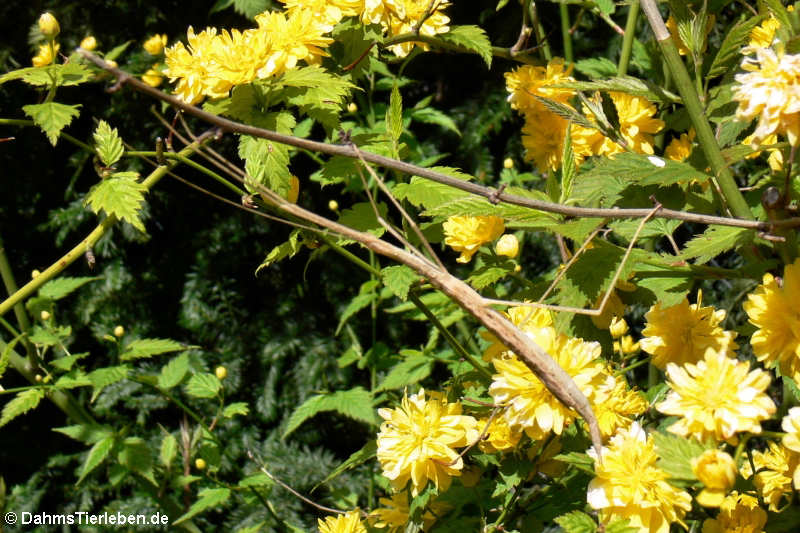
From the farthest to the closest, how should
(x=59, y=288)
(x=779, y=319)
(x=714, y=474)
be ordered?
(x=59, y=288), (x=779, y=319), (x=714, y=474)

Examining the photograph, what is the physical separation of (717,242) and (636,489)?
26 centimetres

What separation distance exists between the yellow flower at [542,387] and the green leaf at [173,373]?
1218mm

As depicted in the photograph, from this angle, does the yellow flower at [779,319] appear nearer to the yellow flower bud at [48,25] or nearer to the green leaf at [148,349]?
the yellow flower bud at [48,25]

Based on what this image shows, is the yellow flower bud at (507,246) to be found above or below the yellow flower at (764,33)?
below

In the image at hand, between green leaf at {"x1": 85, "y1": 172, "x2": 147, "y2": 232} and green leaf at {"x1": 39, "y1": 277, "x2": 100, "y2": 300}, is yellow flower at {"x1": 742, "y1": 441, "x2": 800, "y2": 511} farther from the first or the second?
green leaf at {"x1": 39, "y1": 277, "x2": 100, "y2": 300}

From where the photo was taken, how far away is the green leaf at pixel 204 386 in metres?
1.77

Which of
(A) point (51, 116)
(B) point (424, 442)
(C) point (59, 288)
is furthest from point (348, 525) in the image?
(C) point (59, 288)

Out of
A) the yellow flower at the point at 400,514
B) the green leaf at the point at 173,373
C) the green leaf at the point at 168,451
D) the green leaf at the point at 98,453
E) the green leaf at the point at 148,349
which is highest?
the yellow flower at the point at 400,514

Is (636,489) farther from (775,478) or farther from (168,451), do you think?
(168,451)

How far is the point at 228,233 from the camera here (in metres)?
2.50

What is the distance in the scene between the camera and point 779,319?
0.72 meters

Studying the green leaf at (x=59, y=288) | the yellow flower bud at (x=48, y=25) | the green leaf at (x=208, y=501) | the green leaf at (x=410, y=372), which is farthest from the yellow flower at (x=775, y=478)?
the green leaf at (x=59, y=288)

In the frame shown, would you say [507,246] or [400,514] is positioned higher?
[507,246]

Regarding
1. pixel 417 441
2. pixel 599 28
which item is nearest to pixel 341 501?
pixel 417 441
